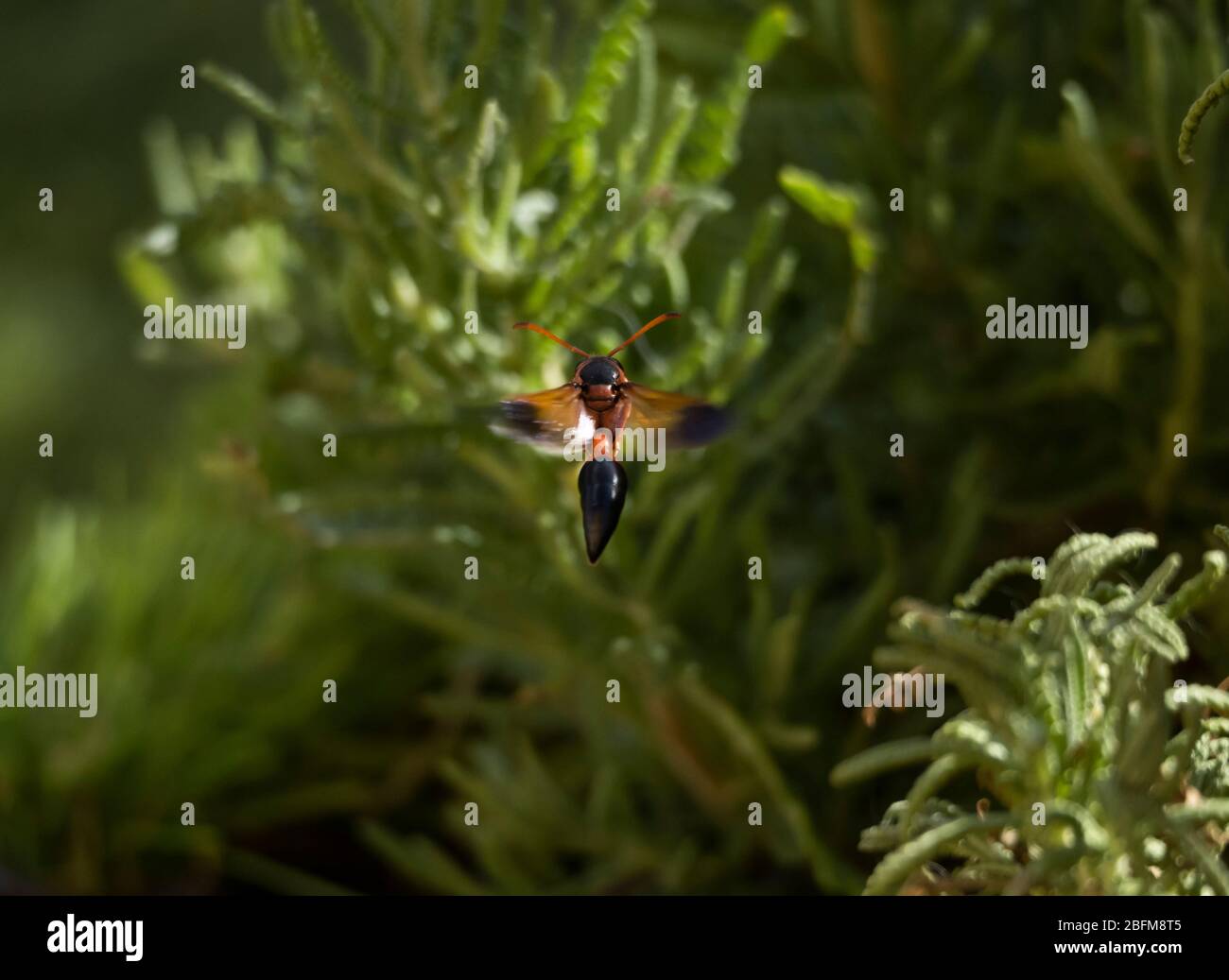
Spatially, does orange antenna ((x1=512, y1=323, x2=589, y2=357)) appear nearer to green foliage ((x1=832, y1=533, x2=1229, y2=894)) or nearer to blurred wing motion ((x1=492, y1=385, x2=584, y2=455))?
blurred wing motion ((x1=492, y1=385, x2=584, y2=455))

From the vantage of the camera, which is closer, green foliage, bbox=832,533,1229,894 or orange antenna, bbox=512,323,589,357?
green foliage, bbox=832,533,1229,894

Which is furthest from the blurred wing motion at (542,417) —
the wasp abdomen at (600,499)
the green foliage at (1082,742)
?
the green foliage at (1082,742)

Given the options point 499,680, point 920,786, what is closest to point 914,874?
point 920,786

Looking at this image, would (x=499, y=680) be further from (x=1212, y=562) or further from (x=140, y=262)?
(x=1212, y=562)

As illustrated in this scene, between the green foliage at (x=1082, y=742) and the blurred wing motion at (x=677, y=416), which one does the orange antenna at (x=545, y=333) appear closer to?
the blurred wing motion at (x=677, y=416)

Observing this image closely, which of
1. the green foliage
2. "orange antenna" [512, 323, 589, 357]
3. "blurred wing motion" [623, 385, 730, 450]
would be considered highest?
"orange antenna" [512, 323, 589, 357]

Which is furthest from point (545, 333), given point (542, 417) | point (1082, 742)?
point (1082, 742)

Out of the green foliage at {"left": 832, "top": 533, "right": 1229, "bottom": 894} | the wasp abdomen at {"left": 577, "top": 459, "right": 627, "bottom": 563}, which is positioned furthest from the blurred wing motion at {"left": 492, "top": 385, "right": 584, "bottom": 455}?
the green foliage at {"left": 832, "top": 533, "right": 1229, "bottom": 894}
